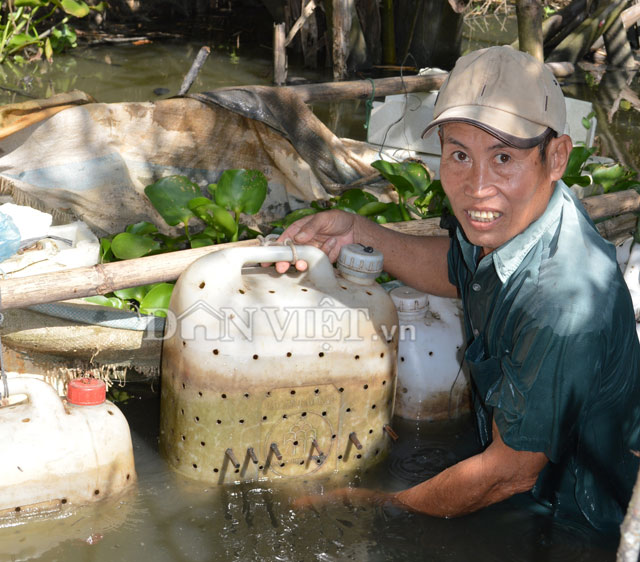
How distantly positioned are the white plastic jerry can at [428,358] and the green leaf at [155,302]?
0.76m

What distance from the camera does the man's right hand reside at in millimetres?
2178

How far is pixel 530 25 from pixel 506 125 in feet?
8.09

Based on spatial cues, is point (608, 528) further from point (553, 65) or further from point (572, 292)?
point (553, 65)

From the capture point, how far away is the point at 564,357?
1.59 metres

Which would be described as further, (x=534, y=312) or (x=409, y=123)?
(x=409, y=123)

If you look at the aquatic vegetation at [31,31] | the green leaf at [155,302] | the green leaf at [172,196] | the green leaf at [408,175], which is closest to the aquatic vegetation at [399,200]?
the green leaf at [408,175]

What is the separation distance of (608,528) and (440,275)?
84 centimetres

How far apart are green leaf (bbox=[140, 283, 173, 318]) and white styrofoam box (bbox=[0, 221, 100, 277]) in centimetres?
31

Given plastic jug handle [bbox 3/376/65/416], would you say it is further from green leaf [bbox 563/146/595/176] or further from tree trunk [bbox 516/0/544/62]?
tree trunk [bbox 516/0/544/62]

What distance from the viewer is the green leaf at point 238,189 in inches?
111

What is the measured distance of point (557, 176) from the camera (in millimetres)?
1727

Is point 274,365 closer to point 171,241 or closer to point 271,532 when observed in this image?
point 271,532

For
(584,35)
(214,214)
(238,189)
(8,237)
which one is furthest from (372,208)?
(584,35)

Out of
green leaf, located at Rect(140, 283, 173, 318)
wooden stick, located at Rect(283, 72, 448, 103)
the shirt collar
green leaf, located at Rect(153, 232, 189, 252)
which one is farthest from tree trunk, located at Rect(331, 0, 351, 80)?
the shirt collar
